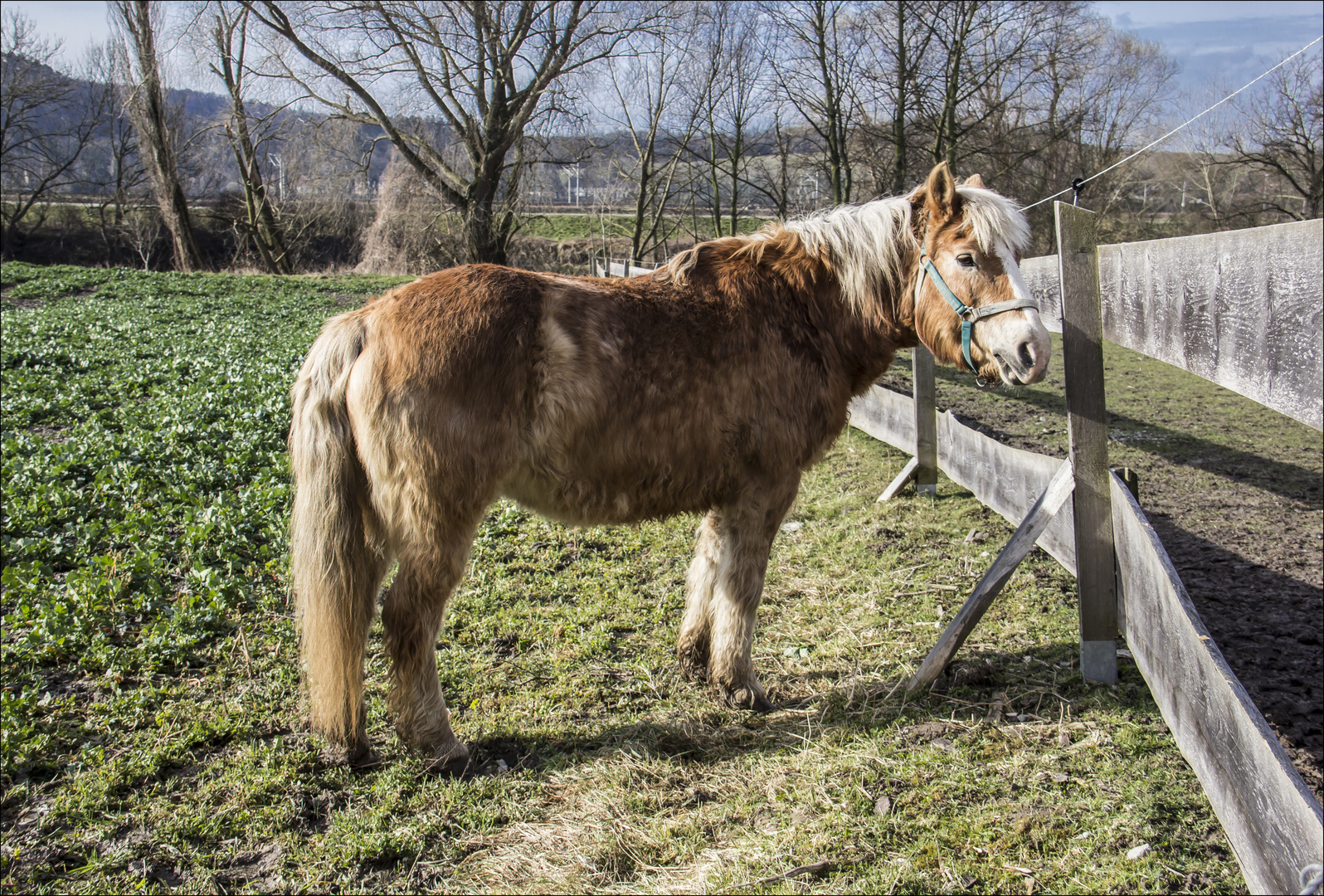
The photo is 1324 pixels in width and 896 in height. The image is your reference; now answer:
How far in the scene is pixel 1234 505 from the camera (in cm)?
590

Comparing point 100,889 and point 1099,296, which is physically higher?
point 1099,296

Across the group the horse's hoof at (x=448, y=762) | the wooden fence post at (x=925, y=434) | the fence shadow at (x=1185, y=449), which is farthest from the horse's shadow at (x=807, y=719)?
the fence shadow at (x=1185, y=449)

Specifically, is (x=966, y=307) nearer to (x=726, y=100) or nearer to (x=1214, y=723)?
(x=1214, y=723)

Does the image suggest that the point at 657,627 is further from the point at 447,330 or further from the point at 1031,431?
the point at 1031,431

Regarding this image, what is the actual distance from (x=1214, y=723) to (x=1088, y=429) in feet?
4.53

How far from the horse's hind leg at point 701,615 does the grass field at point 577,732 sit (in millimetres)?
154

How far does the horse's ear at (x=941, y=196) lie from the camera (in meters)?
3.32

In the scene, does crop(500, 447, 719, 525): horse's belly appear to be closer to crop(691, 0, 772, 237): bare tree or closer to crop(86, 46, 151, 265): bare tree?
crop(691, 0, 772, 237): bare tree

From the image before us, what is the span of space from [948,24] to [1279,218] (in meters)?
15.0

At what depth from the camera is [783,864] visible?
2.50 meters

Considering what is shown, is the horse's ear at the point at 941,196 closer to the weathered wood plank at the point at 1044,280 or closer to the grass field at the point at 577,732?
the weathered wood plank at the point at 1044,280

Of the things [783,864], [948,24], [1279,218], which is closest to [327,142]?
[948,24]

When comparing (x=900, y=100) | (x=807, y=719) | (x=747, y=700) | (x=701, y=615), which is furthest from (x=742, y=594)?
(x=900, y=100)

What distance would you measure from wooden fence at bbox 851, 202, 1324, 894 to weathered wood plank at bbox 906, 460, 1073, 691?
0.9 inches
